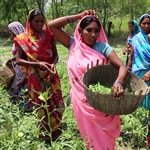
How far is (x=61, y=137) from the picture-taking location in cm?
186

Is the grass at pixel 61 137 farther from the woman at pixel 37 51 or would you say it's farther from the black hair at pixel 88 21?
the black hair at pixel 88 21

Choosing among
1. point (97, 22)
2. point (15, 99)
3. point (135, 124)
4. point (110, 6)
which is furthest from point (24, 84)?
point (110, 6)

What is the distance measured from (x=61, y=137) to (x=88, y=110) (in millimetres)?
518

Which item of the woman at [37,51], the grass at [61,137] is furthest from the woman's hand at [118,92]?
the woman at [37,51]

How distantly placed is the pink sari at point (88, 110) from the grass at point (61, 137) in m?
0.14

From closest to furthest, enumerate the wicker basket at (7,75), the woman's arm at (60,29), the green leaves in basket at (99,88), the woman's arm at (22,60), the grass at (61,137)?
the grass at (61,137), the green leaves in basket at (99,88), the woman's arm at (60,29), the woman's arm at (22,60), the wicker basket at (7,75)

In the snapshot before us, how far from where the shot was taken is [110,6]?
16719 mm

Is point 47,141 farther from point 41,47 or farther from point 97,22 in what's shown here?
point 97,22

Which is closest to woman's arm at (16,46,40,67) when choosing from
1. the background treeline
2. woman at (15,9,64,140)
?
woman at (15,9,64,140)

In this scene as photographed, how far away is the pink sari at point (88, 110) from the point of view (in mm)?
2285

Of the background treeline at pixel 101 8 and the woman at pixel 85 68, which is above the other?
the woman at pixel 85 68

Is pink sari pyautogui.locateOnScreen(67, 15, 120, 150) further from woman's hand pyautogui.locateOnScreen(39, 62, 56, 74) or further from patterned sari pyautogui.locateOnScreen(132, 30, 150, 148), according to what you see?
patterned sari pyautogui.locateOnScreen(132, 30, 150, 148)

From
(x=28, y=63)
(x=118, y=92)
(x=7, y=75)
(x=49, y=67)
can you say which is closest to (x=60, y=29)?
(x=49, y=67)

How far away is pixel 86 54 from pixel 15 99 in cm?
201
